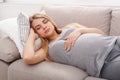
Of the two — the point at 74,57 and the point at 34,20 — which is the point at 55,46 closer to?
the point at 74,57

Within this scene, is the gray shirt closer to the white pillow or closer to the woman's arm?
the woman's arm

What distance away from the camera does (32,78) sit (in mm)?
1657

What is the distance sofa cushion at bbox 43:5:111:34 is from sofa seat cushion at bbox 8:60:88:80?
62 cm

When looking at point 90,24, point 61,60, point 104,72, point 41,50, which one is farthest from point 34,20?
point 104,72

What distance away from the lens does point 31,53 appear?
1.75 metres

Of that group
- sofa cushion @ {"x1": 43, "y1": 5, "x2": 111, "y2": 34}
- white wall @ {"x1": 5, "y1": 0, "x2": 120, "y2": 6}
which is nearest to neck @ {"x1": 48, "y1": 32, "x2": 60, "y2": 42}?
sofa cushion @ {"x1": 43, "y1": 5, "x2": 111, "y2": 34}

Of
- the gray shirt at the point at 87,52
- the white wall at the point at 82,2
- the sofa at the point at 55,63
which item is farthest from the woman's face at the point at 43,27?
the white wall at the point at 82,2

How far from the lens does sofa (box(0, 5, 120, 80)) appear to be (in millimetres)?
1606

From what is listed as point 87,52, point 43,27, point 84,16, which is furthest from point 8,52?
point 84,16

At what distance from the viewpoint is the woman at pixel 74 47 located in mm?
1642

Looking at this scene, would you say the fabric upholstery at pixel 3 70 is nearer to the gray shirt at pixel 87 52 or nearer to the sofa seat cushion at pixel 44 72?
the sofa seat cushion at pixel 44 72

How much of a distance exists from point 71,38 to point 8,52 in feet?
1.87

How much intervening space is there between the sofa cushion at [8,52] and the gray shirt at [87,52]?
13.4 inches

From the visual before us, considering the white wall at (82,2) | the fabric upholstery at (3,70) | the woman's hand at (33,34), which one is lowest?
the fabric upholstery at (3,70)
